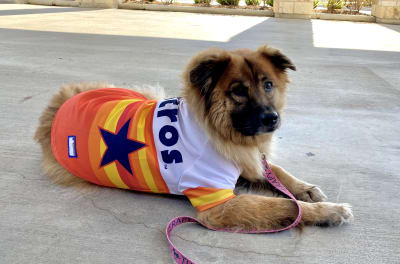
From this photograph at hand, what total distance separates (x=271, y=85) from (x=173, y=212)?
4.27 ft

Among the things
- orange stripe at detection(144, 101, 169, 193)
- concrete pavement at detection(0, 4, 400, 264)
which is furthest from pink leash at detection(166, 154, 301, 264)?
orange stripe at detection(144, 101, 169, 193)

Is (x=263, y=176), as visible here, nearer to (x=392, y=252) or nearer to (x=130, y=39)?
(x=392, y=252)

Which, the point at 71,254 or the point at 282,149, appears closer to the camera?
the point at 71,254

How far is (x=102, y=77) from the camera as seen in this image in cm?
702

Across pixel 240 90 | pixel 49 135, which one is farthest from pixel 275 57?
pixel 49 135

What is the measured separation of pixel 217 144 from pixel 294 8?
17.2 meters

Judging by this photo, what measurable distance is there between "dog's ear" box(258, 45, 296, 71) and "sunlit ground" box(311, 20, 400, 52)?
8.09m

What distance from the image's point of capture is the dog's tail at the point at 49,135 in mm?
3520

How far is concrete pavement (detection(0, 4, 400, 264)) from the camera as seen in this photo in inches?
104

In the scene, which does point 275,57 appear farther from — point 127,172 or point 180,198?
point 127,172

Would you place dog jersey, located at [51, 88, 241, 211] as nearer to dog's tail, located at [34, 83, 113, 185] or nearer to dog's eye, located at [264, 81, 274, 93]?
dog's tail, located at [34, 83, 113, 185]

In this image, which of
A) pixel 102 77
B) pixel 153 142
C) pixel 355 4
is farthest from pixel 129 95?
pixel 355 4

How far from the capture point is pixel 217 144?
2996mm

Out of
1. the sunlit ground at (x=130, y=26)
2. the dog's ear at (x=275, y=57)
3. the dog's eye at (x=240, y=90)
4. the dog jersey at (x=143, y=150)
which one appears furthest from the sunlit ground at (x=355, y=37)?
the dog jersey at (x=143, y=150)
